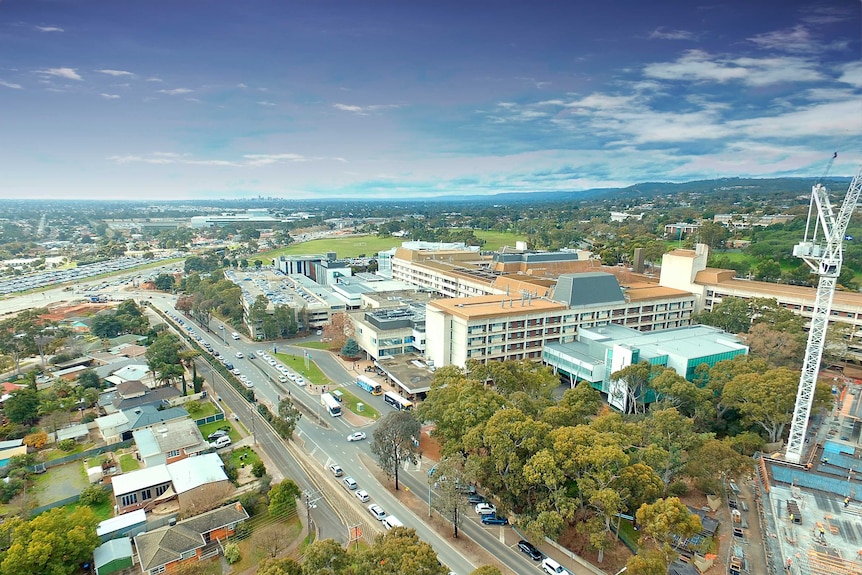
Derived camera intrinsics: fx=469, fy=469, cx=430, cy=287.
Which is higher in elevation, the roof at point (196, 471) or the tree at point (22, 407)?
the tree at point (22, 407)

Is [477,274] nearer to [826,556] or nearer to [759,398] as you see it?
[759,398]

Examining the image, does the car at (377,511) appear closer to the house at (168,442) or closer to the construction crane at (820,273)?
the house at (168,442)

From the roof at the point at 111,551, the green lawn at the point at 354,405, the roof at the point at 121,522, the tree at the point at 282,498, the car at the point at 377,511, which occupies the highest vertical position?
the tree at the point at 282,498

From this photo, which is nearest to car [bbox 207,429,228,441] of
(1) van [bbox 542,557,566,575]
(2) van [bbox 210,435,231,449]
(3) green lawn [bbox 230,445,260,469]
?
(2) van [bbox 210,435,231,449]

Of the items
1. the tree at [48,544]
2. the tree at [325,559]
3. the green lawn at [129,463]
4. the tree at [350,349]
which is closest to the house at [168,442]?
the green lawn at [129,463]

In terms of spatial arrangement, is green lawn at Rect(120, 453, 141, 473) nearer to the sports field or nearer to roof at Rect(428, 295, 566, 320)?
roof at Rect(428, 295, 566, 320)
